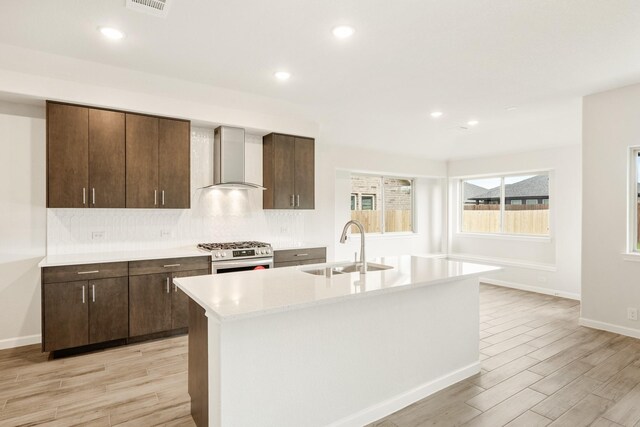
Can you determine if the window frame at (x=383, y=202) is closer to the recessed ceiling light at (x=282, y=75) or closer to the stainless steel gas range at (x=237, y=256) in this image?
the stainless steel gas range at (x=237, y=256)

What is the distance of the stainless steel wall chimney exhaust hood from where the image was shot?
4.38 m

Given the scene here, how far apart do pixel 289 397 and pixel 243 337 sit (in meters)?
0.47

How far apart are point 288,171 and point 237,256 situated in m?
1.40

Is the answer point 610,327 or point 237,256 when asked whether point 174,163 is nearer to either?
point 237,256

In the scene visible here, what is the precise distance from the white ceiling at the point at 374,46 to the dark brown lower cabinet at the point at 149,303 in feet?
6.68

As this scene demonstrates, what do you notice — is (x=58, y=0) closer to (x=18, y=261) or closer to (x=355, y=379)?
(x=18, y=261)

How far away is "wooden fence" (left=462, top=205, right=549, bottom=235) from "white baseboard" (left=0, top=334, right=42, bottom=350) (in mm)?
7147

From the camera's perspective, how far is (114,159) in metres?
3.71

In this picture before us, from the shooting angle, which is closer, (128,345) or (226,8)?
(226,8)

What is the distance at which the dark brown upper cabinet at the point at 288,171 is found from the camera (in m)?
4.78

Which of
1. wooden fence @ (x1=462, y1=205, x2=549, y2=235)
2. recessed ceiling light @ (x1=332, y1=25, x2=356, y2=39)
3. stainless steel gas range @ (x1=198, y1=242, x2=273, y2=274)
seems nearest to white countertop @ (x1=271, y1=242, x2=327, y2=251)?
stainless steel gas range @ (x1=198, y1=242, x2=273, y2=274)

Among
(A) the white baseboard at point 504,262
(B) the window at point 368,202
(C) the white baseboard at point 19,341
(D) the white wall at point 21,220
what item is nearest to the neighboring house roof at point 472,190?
(A) the white baseboard at point 504,262

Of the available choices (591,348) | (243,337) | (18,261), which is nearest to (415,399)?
(243,337)

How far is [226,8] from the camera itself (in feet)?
7.91
